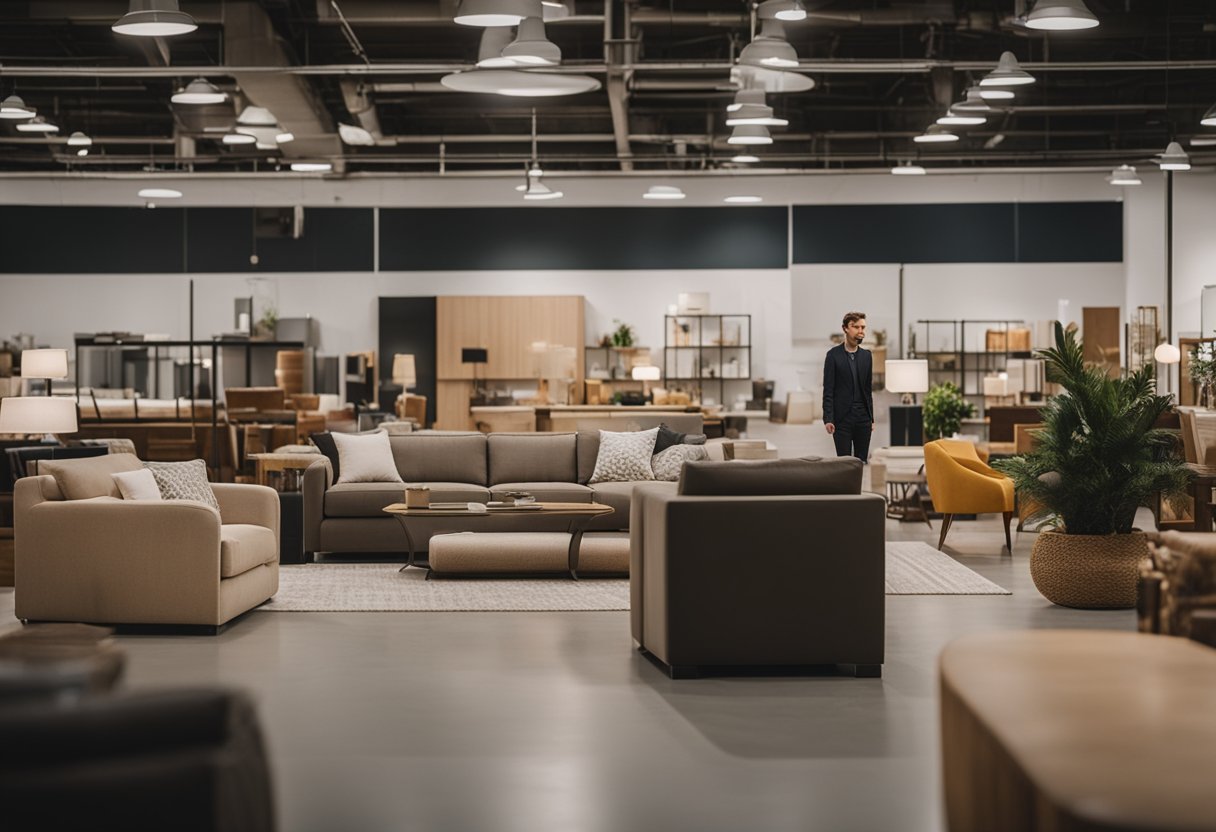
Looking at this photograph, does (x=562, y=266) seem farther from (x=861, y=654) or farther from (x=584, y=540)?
(x=861, y=654)

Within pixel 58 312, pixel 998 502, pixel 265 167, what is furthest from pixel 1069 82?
pixel 58 312

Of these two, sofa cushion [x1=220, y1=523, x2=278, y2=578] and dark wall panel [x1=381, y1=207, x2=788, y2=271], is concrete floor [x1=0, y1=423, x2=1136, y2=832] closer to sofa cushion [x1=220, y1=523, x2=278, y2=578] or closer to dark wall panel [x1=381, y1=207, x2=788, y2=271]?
sofa cushion [x1=220, y1=523, x2=278, y2=578]

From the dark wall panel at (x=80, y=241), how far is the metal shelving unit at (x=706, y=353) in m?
7.31

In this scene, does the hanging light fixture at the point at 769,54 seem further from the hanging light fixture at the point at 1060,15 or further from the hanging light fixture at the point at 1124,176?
the hanging light fixture at the point at 1124,176

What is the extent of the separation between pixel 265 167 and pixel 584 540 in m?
12.4

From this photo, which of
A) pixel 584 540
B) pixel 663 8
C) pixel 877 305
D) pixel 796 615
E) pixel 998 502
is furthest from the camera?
pixel 877 305

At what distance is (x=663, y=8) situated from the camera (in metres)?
13.1

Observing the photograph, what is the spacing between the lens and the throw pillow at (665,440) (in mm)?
10320

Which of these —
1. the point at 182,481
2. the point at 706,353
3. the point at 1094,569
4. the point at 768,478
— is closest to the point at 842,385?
the point at 1094,569

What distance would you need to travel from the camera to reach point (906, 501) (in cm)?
1220

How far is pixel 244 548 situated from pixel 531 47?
3509mm

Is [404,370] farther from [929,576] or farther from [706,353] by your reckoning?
[929,576]

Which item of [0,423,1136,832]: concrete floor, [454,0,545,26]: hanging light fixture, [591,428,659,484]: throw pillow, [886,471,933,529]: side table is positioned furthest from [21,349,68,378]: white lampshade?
[886,471,933,529]: side table

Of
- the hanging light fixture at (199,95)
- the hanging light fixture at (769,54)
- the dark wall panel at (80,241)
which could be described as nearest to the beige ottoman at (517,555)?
the hanging light fixture at (769,54)
